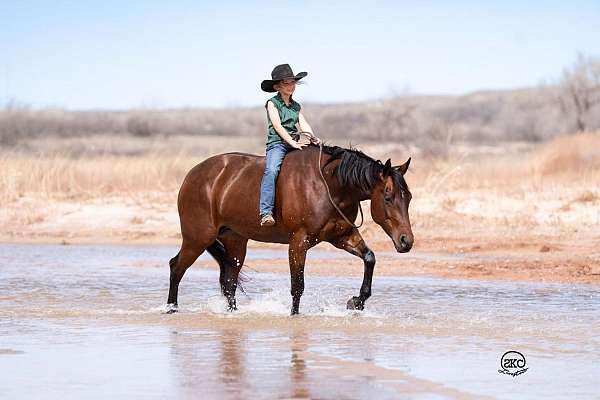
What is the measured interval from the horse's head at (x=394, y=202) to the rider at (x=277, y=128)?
3.19ft

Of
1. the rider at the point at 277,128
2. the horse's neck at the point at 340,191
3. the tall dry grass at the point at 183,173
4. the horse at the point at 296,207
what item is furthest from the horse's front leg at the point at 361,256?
the tall dry grass at the point at 183,173

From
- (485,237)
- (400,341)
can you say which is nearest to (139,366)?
(400,341)

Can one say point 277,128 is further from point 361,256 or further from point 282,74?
point 361,256

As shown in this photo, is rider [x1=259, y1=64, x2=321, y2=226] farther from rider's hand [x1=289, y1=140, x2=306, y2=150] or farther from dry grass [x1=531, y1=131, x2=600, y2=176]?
dry grass [x1=531, y1=131, x2=600, y2=176]

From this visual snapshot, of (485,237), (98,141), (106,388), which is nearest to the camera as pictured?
(106,388)

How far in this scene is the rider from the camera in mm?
10750

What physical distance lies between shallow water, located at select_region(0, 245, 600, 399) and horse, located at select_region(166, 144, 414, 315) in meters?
0.47

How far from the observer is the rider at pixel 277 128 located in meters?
10.8

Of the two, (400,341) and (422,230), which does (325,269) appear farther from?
(400,341)

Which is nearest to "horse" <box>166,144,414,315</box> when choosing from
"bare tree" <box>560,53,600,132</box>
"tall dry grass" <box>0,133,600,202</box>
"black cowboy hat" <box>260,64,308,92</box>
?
"black cowboy hat" <box>260,64,308,92</box>

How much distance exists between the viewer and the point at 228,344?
9141 mm

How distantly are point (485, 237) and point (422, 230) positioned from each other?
50.8 inches

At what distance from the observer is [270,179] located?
1076 centimetres

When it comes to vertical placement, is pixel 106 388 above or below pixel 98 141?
below
